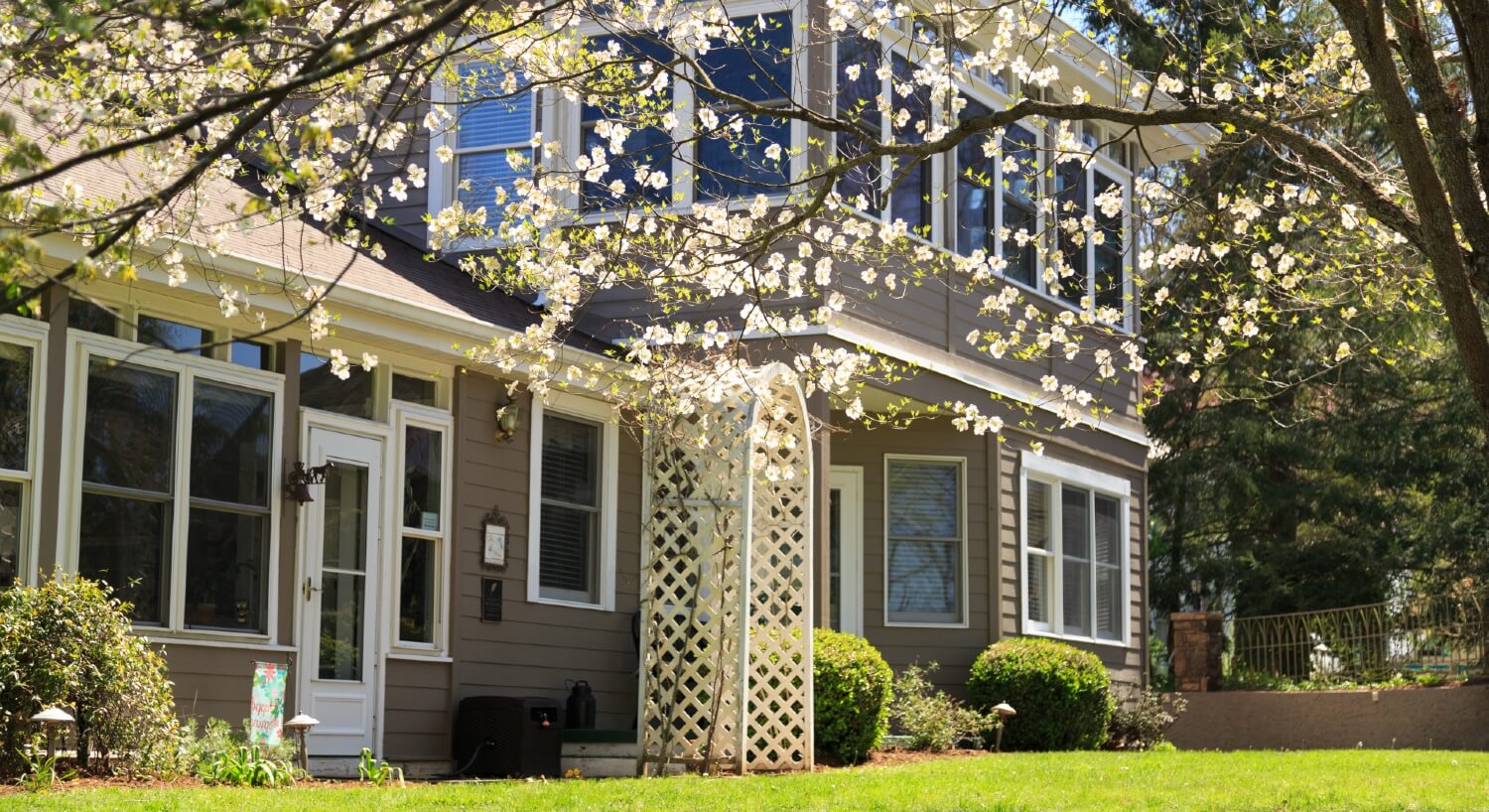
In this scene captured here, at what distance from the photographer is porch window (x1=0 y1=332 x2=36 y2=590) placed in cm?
836

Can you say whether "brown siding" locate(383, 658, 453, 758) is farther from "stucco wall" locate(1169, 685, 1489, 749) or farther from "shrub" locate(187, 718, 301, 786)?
"stucco wall" locate(1169, 685, 1489, 749)

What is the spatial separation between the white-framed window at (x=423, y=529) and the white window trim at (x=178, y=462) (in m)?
1.08

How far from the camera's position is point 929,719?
42.5 ft

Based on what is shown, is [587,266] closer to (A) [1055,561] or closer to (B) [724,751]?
(B) [724,751]

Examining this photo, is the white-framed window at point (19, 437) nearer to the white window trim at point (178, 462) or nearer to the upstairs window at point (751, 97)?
the white window trim at point (178, 462)

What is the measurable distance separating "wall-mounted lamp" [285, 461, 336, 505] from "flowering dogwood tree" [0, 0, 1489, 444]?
1.02 m

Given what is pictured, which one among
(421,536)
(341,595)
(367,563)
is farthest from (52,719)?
(421,536)

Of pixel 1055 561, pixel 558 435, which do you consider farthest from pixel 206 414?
pixel 1055 561

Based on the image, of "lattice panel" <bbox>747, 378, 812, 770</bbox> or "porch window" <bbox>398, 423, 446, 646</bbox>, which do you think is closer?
"lattice panel" <bbox>747, 378, 812, 770</bbox>

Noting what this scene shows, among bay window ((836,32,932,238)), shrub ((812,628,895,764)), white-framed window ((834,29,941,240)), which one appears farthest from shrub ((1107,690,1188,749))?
bay window ((836,32,932,238))

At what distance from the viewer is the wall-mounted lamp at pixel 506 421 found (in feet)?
37.5

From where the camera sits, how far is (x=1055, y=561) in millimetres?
15664

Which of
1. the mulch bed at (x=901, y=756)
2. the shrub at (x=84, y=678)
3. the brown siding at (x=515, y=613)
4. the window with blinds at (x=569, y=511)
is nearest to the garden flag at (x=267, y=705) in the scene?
the shrub at (x=84, y=678)

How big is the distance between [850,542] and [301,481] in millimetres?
6058
